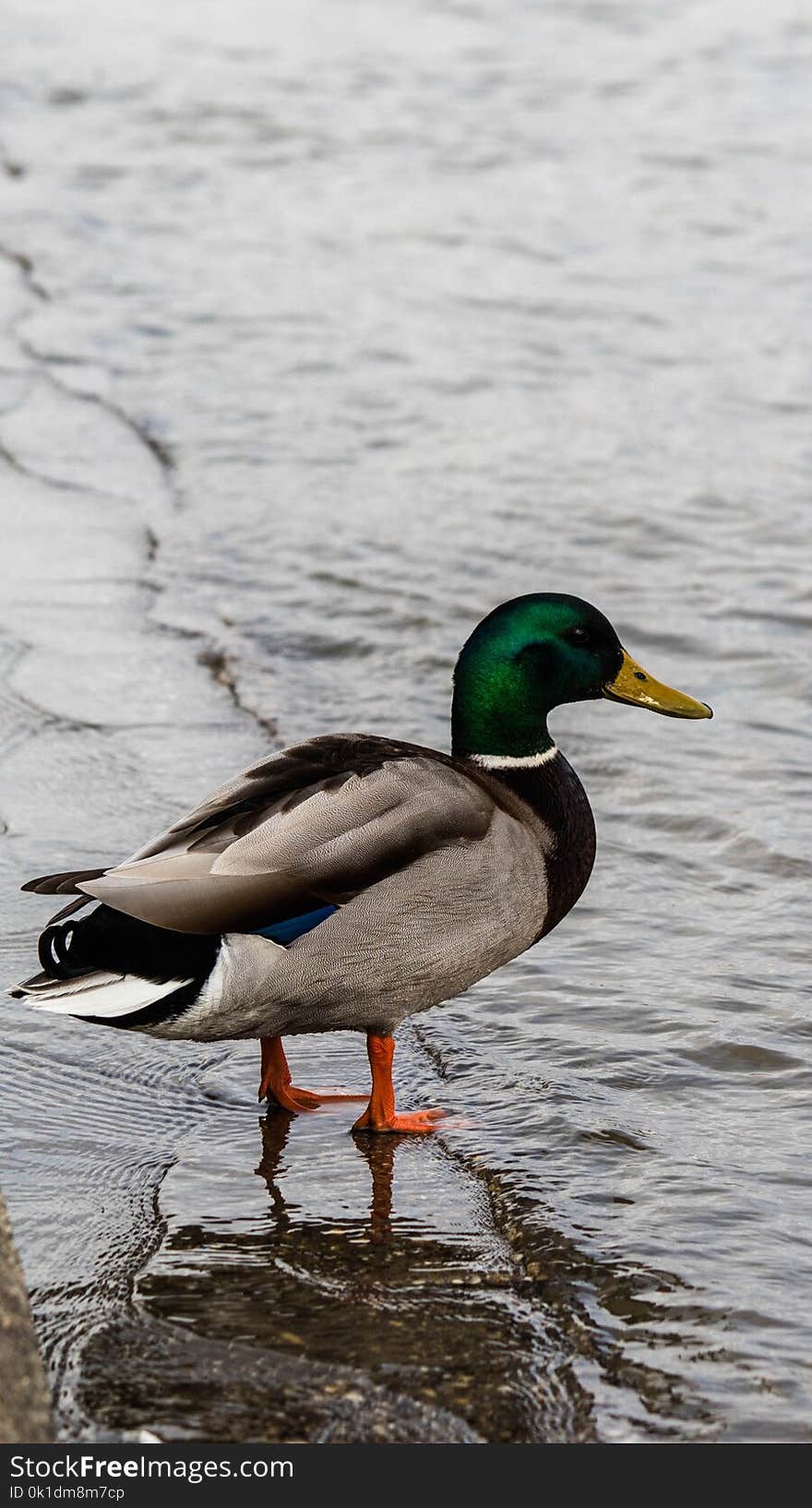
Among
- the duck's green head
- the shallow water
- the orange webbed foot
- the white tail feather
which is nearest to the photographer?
the shallow water

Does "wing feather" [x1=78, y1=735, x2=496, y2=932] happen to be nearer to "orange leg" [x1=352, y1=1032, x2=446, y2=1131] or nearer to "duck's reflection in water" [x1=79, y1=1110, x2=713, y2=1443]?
"orange leg" [x1=352, y1=1032, x2=446, y2=1131]

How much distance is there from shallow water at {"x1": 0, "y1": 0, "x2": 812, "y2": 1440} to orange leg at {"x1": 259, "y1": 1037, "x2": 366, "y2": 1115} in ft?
0.18

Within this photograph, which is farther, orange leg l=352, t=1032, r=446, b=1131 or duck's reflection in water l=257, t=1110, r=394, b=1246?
orange leg l=352, t=1032, r=446, b=1131

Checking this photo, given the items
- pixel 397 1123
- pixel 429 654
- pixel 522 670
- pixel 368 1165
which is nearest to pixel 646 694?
pixel 522 670

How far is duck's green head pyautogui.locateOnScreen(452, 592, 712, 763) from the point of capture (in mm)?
4102

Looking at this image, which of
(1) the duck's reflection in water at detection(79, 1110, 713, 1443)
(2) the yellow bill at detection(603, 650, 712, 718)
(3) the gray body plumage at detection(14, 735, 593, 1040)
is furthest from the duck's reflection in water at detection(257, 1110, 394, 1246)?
(2) the yellow bill at detection(603, 650, 712, 718)

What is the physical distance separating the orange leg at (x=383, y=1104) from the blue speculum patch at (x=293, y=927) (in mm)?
361

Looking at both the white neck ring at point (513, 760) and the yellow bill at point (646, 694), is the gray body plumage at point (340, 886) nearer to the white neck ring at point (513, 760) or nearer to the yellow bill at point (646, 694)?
the white neck ring at point (513, 760)

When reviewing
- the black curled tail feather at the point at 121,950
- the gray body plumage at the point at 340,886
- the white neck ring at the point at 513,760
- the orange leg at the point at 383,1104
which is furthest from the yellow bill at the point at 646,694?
the black curled tail feather at the point at 121,950

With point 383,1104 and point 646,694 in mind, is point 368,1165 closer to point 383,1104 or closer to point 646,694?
point 383,1104

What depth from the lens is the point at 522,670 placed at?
4.11 metres

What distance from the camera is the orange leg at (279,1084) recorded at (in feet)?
12.6

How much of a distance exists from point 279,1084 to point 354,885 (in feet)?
1.66

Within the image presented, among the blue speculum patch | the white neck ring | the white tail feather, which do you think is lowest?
the white tail feather
